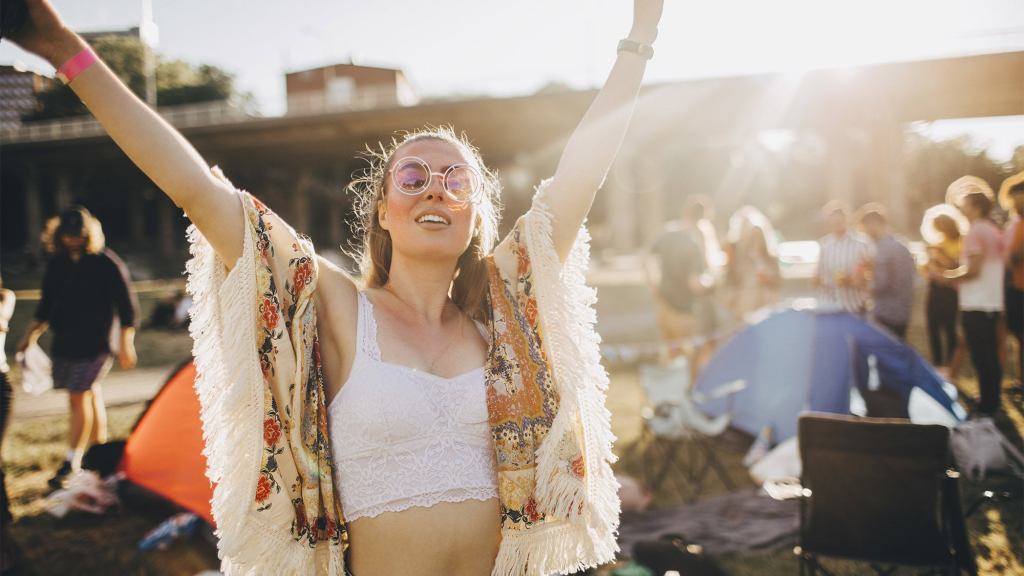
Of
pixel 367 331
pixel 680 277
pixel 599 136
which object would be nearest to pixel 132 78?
pixel 367 331

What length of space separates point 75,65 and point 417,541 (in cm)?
123

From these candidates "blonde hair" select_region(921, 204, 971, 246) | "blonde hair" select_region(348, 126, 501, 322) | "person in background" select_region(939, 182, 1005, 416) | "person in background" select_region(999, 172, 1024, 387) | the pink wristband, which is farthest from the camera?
"blonde hair" select_region(921, 204, 971, 246)

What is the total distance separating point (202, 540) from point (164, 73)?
2.37 metres

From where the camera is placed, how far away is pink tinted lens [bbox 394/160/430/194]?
1538 mm

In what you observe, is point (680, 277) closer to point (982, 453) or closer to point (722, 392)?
point (722, 392)

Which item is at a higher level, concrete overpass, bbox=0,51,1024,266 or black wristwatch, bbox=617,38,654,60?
concrete overpass, bbox=0,51,1024,266

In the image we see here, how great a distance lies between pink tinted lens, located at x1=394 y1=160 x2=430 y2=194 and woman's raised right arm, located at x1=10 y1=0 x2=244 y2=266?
1.49 feet

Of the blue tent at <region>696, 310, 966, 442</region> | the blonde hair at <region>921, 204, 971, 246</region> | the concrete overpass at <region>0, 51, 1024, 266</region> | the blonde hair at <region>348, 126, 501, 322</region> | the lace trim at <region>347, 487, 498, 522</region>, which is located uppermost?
the concrete overpass at <region>0, 51, 1024, 266</region>

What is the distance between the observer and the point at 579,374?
5.34 ft

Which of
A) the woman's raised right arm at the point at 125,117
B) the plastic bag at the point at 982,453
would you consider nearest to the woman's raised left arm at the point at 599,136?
the woman's raised right arm at the point at 125,117

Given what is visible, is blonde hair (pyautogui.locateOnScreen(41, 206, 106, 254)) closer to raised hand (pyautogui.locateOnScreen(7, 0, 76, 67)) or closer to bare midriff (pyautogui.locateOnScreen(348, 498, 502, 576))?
raised hand (pyautogui.locateOnScreen(7, 0, 76, 67))

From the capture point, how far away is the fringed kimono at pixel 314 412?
135cm

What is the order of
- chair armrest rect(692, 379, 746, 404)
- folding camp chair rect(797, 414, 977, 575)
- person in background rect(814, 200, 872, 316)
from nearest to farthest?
folding camp chair rect(797, 414, 977, 575) → chair armrest rect(692, 379, 746, 404) → person in background rect(814, 200, 872, 316)

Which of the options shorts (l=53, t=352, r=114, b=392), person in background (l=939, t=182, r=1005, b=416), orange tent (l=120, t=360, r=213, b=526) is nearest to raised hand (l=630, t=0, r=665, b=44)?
orange tent (l=120, t=360, r=213, b=526)
